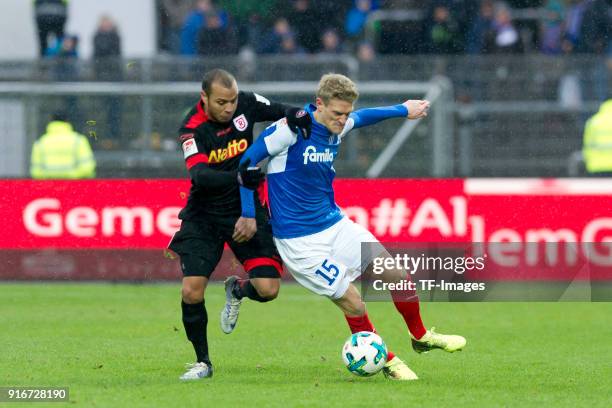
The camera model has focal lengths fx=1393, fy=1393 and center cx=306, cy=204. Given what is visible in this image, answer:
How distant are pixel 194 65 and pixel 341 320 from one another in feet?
16.1

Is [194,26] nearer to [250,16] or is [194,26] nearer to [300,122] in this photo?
[250,16]

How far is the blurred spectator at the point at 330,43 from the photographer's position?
18.2 m

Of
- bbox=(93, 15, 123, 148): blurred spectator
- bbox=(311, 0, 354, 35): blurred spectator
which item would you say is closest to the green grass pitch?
bbox=(93, 15, 123, 148): blurred spectator

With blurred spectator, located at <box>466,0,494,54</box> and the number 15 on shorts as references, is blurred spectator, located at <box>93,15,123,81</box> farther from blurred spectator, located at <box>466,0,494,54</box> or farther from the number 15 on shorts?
the number 15 on shorts

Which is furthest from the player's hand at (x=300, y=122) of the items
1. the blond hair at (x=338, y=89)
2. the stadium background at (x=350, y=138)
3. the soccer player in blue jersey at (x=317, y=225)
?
the stadium background at (x=350, y=138)

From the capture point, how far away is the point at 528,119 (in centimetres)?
1623

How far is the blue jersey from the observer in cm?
847

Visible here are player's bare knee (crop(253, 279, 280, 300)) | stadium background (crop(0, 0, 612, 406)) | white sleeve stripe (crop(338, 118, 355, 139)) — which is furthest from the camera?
stadium background (crop(0, 0, 612, 406))

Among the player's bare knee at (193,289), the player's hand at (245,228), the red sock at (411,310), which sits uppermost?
the player's hand at (245,228)

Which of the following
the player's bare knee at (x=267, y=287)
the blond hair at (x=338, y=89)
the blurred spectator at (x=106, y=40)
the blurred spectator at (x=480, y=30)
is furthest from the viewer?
the blurred spectator at (x=480, y=30)

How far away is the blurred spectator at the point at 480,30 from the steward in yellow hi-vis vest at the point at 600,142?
9.63 ft

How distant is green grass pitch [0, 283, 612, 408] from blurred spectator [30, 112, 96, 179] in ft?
4.80

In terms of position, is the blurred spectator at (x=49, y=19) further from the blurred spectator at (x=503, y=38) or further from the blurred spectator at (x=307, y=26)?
the blurred spectator at (x=503, y=38)

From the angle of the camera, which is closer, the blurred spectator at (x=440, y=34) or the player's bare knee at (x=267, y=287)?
the player's bare knee at (x=267, y=287)
